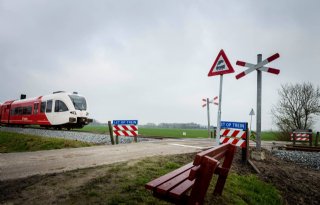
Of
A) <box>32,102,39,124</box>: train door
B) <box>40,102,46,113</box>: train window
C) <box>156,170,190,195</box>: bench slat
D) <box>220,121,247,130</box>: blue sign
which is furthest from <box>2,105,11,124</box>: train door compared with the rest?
<box>156,170,190,195</box>: bench slat

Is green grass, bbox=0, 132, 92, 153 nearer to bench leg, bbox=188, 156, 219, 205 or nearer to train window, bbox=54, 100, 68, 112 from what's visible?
train window, bbox=54, 100, 68, 112

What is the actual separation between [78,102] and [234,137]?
48.4ft

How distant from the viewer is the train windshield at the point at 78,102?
17.9m

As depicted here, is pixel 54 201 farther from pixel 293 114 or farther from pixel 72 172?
pixel 293 114

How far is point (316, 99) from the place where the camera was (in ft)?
105

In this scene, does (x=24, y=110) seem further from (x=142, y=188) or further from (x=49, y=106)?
(x=142, y=188)

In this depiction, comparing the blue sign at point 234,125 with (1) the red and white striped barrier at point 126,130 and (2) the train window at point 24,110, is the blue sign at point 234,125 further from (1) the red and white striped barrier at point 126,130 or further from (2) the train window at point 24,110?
(2) the train window at point 24,110

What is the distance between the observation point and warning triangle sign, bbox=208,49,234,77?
602 centimetres

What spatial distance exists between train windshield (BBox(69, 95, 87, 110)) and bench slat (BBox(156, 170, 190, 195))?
16442 millimetres

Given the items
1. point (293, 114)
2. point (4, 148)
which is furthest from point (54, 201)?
point (293, 114)

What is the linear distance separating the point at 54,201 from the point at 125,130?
7.41 meters

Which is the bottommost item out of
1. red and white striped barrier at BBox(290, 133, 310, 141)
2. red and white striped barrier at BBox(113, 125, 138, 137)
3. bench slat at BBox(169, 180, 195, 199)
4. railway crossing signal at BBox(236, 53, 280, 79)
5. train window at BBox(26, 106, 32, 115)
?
red and white striped barrier at BBox(290, 133, 310, 141)

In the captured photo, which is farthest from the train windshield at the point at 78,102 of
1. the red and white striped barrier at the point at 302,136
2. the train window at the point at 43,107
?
the red and white striped barrier at the point at 302,136

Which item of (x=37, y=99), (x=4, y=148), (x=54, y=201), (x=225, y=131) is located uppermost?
(x=37, y=99)
